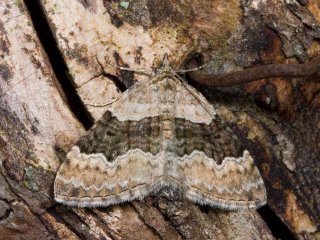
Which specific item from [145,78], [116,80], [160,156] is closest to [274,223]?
[160,156]

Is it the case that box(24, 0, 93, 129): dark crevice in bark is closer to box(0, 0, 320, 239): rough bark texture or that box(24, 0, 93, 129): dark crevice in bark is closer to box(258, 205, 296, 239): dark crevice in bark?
box(0, 0, 320, 239): rough bark texture

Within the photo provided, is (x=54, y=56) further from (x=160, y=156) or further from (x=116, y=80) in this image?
(x=160, y=156)

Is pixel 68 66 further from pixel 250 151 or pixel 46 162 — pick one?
pixel 250 151

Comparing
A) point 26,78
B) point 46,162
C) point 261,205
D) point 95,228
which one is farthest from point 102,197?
point 261,205

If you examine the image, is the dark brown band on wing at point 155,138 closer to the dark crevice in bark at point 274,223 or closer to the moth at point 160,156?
the moth at point 160,156

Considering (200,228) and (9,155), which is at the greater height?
(9,155)

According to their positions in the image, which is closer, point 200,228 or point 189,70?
point 200,228

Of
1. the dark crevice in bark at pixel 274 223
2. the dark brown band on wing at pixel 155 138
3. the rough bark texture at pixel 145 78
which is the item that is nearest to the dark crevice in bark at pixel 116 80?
the rough bark texture at pixel 145 78
